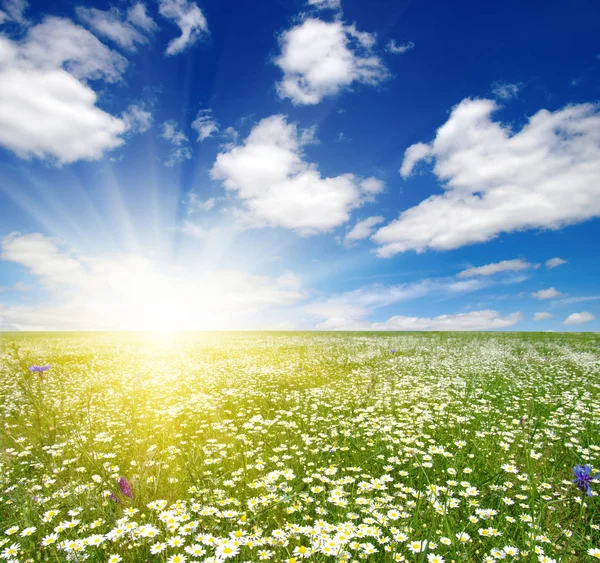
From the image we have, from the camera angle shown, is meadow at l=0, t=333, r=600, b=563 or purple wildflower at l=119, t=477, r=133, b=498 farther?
purple wildflower at l=119, t=477, r=133, b=498

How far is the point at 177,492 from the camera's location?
6008mm

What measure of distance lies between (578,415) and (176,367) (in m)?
19.3

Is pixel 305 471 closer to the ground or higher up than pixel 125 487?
closer to the ground

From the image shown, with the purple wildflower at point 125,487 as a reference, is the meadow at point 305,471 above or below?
below

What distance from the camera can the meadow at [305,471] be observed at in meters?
4.23

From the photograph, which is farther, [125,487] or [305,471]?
[305,471]

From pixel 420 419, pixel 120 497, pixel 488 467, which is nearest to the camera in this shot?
pixel 120 497

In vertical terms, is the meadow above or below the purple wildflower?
below

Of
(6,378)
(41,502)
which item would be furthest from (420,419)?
(6,378)

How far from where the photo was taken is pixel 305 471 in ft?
21.4

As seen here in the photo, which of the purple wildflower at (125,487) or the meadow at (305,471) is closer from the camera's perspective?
the meadow at (305,471)

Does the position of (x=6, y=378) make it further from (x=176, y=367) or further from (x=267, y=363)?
(x=267, y=363)

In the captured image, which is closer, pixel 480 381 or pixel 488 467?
pixel 488 467

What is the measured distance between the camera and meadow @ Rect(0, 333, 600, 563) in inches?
166
